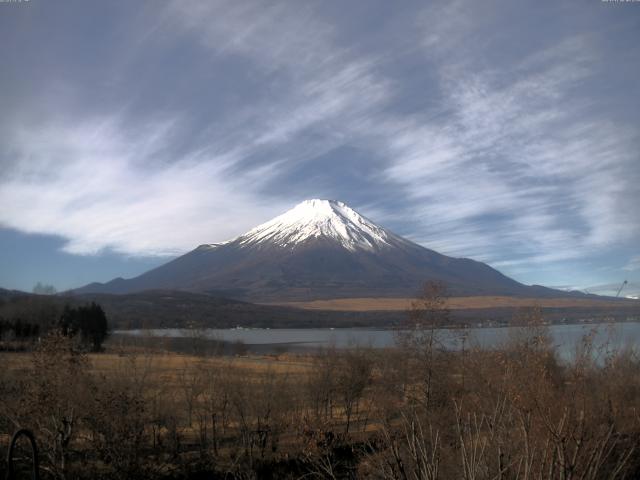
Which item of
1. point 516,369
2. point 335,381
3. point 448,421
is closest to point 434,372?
point 448,421

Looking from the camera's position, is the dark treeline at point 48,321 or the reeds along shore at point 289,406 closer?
the reeds along shore at point 289,406

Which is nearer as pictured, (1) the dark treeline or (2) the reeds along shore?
(2) the reeds along shore

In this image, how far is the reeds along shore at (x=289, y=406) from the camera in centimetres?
1552

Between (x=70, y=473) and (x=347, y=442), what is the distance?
1188cm

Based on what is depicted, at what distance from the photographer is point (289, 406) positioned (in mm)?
26719

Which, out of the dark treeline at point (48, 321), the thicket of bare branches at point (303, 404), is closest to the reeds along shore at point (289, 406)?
the thicket of bare branches at point (303, 404)

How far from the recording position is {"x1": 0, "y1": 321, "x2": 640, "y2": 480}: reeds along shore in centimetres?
1552

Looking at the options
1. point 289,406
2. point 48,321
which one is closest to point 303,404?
point 289,406

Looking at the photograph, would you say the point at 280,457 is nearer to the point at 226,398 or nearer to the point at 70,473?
the point at 226,398

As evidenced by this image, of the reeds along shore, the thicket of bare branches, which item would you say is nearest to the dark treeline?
the thicket of bare branches

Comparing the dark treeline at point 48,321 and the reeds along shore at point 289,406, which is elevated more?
the dark treeline at point 48,321

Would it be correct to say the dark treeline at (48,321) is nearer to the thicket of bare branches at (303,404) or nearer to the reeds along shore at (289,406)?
the thicket of bare branches at (303,404)

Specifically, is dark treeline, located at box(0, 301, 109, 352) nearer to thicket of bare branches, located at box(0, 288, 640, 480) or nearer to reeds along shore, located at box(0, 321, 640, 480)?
thicket of bare branches, located at box(0, 288, 640, 480)

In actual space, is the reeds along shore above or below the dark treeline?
below
